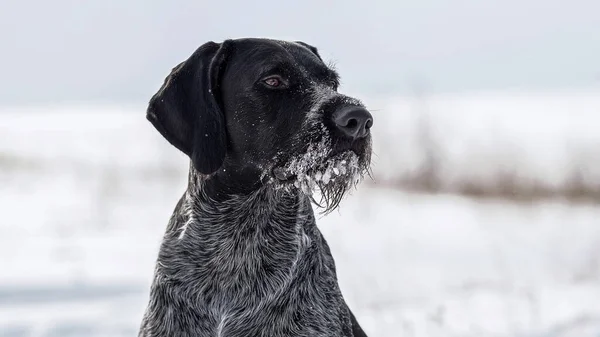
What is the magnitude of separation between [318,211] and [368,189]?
1431 cm

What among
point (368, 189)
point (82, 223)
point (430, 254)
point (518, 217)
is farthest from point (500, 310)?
point (368, 189)

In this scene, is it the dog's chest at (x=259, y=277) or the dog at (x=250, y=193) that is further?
the dog's chest at (x=259, y=277)

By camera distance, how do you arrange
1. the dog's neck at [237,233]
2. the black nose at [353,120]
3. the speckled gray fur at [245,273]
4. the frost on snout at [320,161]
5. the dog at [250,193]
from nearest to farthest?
the black nose at [353,120] < the frost on snout at [320,161] < the dog at [250,193] < the speckled gray fur at [245,273] < the dog's neck at [237,233]

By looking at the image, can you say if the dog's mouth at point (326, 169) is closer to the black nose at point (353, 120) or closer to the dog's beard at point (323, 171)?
the dog's beard at point (323, 171)

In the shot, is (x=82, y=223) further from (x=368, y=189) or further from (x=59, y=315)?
(x=59, y=315)

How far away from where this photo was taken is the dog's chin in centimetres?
415

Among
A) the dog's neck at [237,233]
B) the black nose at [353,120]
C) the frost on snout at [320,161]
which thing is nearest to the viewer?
the black nose at [353,120]

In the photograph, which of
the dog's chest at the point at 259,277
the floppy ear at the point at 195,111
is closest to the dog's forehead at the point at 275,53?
the floppy ear at the point at 195,111

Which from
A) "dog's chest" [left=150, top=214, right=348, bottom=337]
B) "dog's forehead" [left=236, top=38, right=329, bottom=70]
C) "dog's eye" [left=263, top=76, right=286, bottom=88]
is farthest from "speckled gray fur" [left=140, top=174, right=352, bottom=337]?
"dog's forehead" [left=236, top=38, right=329, bottom=70]

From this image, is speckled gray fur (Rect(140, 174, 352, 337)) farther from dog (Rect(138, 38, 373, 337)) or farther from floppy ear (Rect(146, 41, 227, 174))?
floppy ear (Rect(146, 41, 227, 174))

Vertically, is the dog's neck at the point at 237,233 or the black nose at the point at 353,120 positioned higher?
the black nose at the point at 353,120

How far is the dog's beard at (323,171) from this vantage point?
4.14m

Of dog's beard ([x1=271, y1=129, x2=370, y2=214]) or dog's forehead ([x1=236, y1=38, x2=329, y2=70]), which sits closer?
dog's beard ([x1=271, y1=129, x2=370, y2=214])

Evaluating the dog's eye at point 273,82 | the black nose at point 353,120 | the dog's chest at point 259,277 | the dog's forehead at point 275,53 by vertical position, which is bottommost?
the dog's chest at point 259,277
